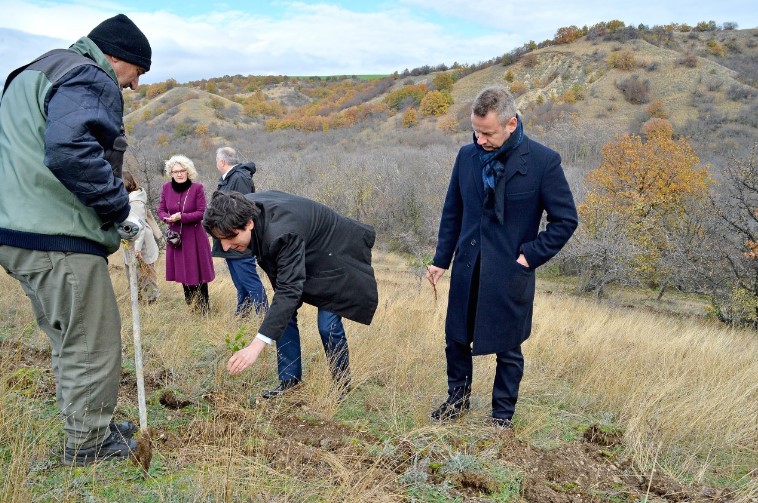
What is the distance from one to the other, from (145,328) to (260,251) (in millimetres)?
2545

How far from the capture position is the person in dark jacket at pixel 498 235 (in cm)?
310

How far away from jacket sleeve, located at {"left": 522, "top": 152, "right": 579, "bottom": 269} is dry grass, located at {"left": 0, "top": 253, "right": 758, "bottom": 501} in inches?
42.6

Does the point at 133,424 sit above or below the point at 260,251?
below

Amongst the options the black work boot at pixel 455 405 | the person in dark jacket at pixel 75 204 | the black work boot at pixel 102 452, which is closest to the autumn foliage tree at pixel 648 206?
the black work boot at pixel 455 405

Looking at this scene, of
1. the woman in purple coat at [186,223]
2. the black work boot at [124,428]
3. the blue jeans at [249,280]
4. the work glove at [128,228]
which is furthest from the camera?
the woman in purple coat at [186,223]

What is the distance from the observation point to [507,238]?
10.5 ft

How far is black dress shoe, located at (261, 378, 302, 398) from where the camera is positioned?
→ 3734 mm

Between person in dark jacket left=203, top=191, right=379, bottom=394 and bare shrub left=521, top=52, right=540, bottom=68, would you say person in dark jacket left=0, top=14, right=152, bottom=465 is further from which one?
bare shrub left=521, top=52, right=540, bottom=68

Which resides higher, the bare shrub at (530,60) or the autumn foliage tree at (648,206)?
the bare shrub at (530,60)

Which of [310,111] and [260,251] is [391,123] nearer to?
[310,111]

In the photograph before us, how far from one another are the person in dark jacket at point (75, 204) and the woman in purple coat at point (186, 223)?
3168 mm

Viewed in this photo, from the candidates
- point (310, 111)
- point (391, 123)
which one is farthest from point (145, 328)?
point (310, 111)

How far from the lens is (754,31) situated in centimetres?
6003

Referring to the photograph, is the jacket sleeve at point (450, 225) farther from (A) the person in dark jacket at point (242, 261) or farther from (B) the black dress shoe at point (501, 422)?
(A) the person in dark jacket at point (242, 261)
